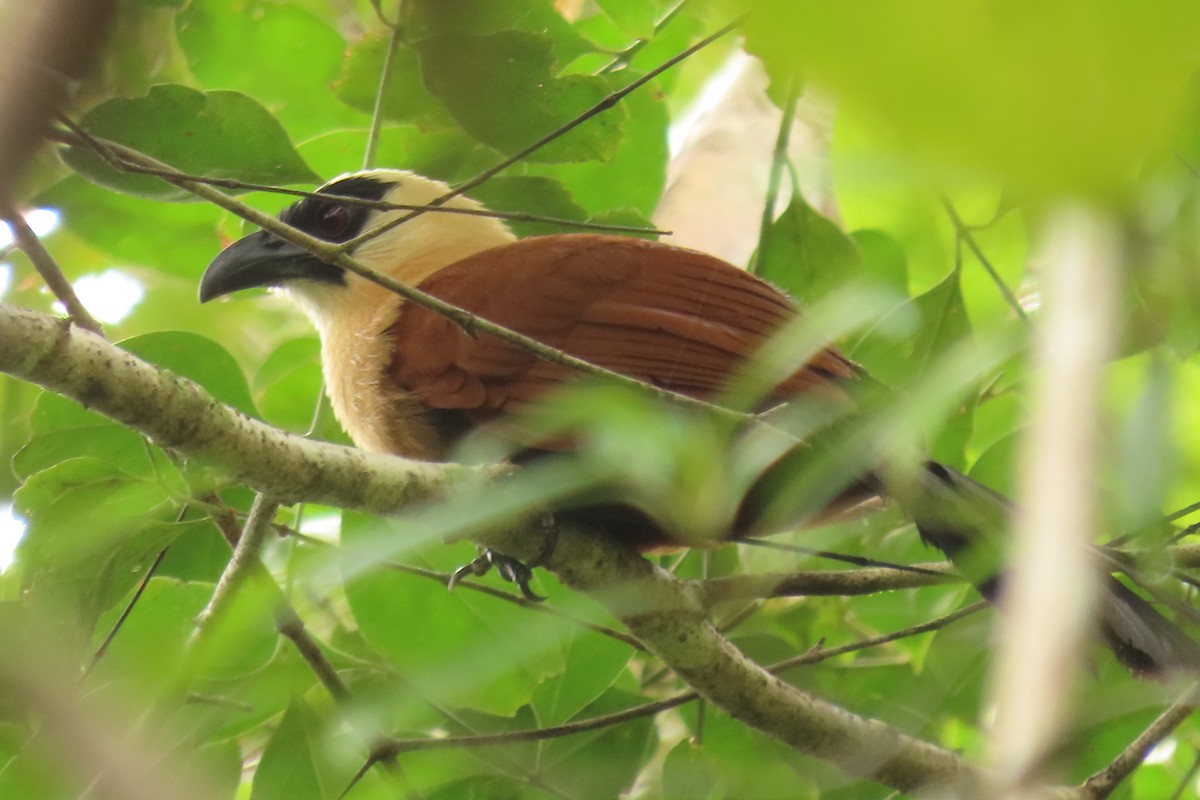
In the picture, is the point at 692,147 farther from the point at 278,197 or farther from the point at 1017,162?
the point at 1017,162

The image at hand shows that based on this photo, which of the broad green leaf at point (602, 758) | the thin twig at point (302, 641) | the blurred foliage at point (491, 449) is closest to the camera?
the blurred foliage at point (491, 449)

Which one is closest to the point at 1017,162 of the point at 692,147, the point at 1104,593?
the point at 1104,593

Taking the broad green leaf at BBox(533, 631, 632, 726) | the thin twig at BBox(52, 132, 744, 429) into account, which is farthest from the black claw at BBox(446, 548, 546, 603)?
the thin twig at BBox(52, 132, 744, 429)

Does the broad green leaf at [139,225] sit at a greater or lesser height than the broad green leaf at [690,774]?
greater

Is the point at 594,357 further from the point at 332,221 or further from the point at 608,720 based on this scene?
the point at 332,221

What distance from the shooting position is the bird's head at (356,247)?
3.08 metres

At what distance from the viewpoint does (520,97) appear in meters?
2.35

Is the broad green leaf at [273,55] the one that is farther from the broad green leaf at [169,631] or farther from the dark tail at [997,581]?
the dark tail at [997,581]

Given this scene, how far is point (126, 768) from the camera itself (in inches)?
20.6

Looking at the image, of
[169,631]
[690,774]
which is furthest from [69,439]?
[690,774]

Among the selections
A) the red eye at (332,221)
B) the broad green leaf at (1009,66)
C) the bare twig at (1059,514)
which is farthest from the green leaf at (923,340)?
the broad green leaf at (1009,66)

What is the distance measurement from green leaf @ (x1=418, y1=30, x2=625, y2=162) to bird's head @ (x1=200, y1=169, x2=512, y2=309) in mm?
702

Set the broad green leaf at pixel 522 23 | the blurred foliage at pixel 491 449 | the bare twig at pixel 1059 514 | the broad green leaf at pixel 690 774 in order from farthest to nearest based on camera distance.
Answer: the broad green leaf at pixel 690 774
the broad green leaf at pixel 522 23
the blurred foliage at pixel 491 449
the bare twig at pixel 1059 514

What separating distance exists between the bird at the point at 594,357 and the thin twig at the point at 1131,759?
163 millimetres
